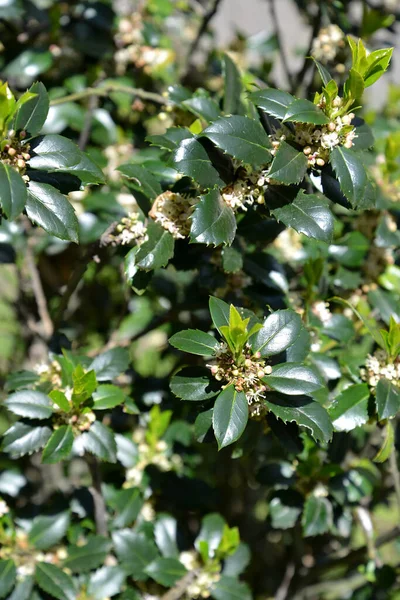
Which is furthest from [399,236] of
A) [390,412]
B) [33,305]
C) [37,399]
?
[33,305]

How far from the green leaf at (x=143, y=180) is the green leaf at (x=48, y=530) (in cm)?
81

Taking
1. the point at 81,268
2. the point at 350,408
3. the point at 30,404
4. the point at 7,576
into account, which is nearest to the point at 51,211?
the point at 81,268

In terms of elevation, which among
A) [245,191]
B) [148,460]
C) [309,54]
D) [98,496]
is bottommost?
[148,460]

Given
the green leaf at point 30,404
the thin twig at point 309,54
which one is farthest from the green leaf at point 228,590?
the thin twig at point 309,54

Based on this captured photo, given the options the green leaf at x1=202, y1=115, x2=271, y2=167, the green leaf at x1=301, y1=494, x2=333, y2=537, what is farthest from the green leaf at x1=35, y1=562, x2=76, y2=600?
the green leaf at x1=202, y1=115, x2=271, y2=167

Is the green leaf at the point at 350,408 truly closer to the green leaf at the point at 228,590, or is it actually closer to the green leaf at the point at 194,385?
the green leaf at the point at 194,385

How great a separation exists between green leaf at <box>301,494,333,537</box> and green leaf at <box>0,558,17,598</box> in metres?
0.63

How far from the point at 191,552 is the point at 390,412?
75 cm

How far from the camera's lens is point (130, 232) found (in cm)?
122

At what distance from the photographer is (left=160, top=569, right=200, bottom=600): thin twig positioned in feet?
4.81

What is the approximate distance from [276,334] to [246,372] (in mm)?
80

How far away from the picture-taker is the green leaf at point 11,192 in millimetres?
966

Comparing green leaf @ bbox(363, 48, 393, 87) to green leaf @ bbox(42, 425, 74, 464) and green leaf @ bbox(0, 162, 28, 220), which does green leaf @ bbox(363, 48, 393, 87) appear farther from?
green leaf @ bbox(42, 425, 74, 464)

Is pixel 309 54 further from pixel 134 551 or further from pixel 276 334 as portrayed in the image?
pixel 134 551
